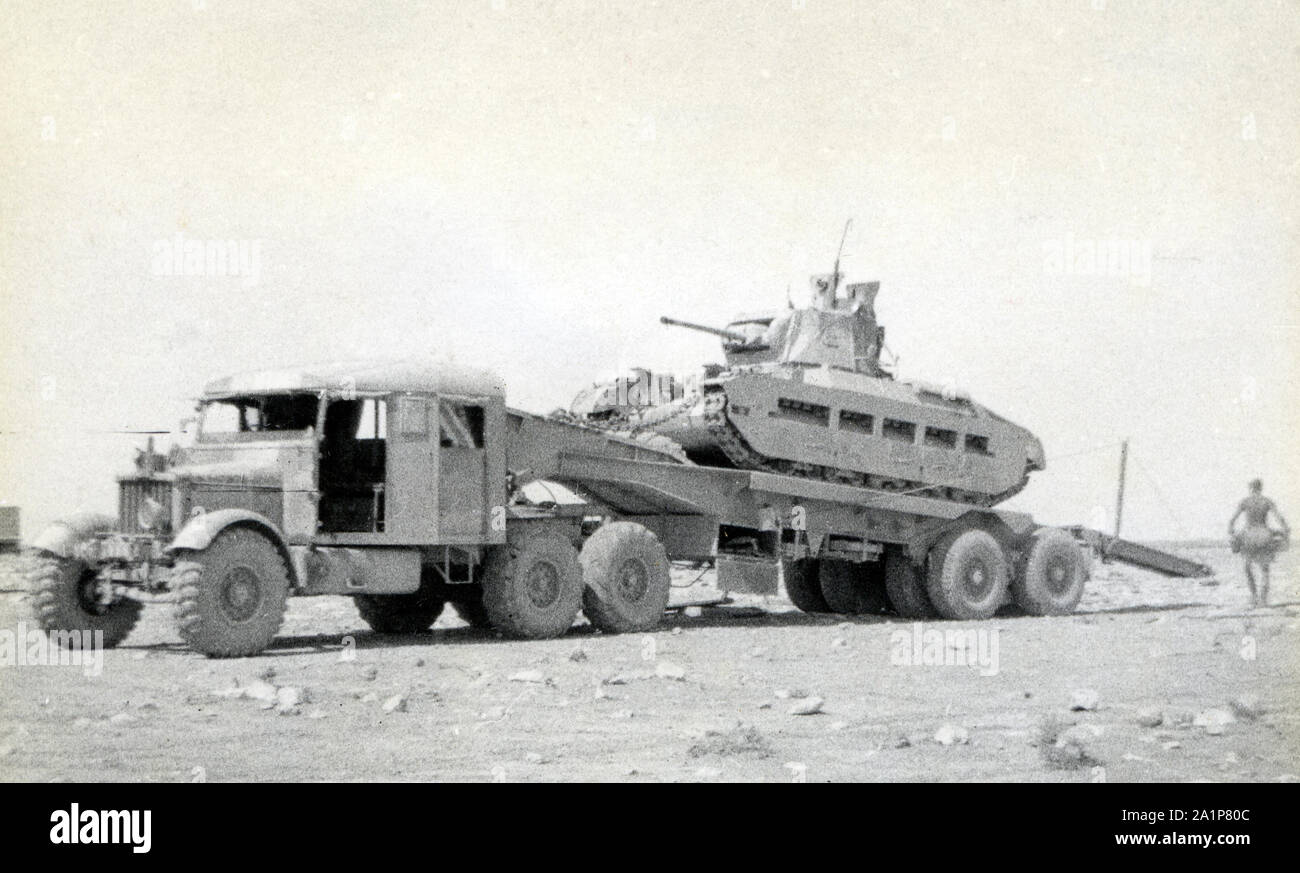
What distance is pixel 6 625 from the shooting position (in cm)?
1650

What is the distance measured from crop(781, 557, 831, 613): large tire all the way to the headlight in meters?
9.30

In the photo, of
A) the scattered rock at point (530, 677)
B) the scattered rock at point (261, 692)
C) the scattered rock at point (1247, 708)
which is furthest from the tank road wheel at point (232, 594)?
the scattered rock at point (1247, 708)

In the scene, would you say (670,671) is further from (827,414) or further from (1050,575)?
(1050,575)

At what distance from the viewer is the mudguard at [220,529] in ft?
40.1

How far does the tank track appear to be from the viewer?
1645cm

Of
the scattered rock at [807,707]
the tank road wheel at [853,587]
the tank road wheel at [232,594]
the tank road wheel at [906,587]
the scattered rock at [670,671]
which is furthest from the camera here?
the tank road wheel at [853,587]

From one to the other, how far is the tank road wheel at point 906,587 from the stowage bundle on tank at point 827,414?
894 millimetres

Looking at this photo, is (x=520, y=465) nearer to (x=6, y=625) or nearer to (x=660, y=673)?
(x=660, y=673)

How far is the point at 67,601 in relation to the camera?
13.1 m

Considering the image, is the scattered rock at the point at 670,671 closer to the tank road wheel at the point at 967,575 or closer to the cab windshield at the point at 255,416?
the cab windshield at the point at 255,416

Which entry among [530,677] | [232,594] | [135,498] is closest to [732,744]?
[530,677]

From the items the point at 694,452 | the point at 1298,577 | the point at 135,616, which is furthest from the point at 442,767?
the point at 1298,577

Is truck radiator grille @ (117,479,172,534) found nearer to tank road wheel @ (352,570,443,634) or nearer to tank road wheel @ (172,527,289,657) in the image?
tank road wheel @ (172,527,289,657)
